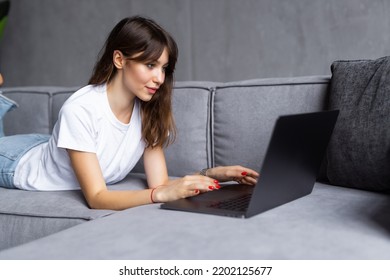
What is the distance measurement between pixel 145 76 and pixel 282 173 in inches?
23.3

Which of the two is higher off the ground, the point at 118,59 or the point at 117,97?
the point at 118,59

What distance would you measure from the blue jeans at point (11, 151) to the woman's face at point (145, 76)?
545mm

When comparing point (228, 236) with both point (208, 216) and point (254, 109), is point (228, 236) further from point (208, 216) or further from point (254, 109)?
point (254, 109)

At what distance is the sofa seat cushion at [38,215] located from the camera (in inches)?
57.9

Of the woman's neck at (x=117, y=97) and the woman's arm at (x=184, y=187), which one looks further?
the woman's neck at (x=117, y=97)

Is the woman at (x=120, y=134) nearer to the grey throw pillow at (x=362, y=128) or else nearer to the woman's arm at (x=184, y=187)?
the woman's arm at (x=184, y=187)

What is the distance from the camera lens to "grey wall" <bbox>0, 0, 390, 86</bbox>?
2.71 metres

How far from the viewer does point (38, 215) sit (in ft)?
4.97

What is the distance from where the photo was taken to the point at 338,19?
8.92ft

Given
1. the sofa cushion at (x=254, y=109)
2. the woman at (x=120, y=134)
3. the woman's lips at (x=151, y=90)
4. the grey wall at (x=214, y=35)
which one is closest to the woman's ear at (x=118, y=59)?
the woman at (x=120, y=134)

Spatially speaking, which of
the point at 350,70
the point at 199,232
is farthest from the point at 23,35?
the point at 199,232

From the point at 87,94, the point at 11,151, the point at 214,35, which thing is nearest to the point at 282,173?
the point at 87,94
